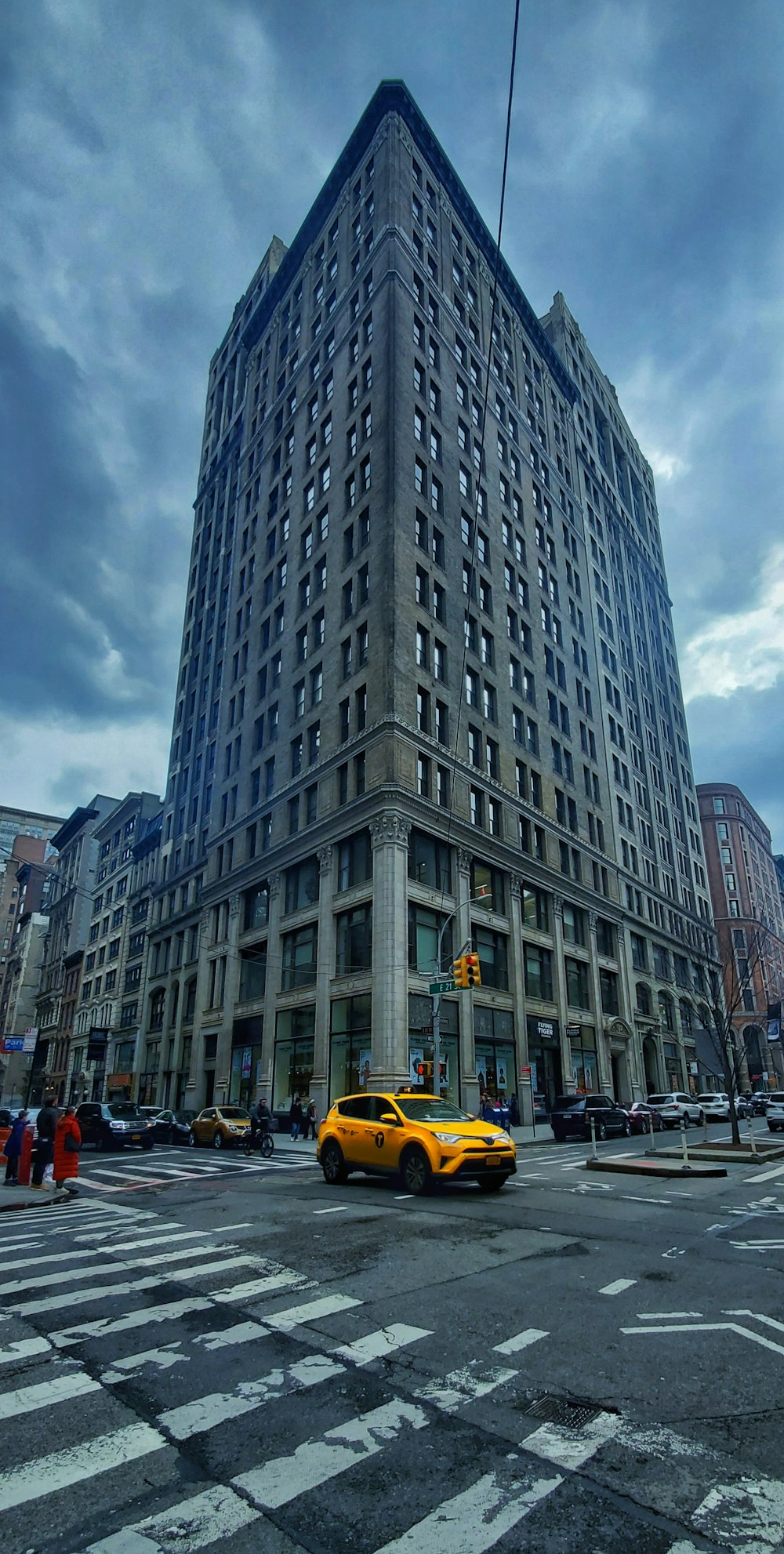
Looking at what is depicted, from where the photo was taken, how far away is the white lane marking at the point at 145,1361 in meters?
5.08

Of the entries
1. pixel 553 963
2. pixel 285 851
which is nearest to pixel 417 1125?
pixel 285 851

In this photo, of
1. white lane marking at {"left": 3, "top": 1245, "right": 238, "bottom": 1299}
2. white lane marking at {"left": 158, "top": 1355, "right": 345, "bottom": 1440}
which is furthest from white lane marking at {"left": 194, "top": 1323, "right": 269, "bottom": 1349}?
white lane marking at {"left": 3, "top": 1245, "right": 238, "bottom": 1299}

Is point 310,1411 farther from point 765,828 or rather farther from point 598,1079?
point 765,828

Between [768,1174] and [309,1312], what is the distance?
14336mm

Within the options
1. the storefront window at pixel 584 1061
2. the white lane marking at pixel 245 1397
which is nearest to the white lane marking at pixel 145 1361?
the white lane marking at pixel 245 1397

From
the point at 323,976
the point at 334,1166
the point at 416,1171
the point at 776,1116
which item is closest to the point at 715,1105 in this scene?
the point at 776,1116

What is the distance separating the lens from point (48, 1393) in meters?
4.85

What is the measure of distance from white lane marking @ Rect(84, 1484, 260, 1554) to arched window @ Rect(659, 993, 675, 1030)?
191 ft

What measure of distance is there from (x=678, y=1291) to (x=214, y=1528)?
5.10 m

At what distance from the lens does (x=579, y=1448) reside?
158 inches

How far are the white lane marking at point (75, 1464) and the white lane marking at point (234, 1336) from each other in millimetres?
1412

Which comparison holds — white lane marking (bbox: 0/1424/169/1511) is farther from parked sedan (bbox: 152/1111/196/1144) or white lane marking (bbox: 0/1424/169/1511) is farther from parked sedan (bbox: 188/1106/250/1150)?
parked sedan (bbox: 152/1111/196/1144)

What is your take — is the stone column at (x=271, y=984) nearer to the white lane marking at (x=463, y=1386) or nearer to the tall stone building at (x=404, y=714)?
the tall stone building at (x=404, y=714)

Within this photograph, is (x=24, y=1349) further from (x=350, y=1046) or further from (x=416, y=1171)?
(x=350, y=1046)
